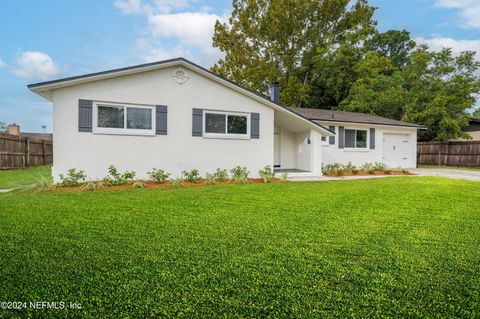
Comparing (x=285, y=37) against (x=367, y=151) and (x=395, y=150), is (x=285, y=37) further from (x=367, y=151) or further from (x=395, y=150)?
(x=367, y=151)

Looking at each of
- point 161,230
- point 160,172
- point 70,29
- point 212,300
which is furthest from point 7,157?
point 212,300

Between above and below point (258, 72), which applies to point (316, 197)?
below

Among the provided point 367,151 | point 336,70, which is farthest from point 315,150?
point 336,70

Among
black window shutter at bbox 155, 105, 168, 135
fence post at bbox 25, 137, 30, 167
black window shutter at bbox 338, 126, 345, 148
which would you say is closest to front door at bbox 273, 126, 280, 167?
black window shutter at bbox 338, 126, 345, 148

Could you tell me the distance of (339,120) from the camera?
51.6 ft

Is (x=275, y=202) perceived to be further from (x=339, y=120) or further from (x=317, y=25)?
(x=317, y=25)

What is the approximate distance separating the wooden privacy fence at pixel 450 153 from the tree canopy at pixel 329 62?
3.60 feet

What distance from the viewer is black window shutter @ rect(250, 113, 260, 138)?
11570mm

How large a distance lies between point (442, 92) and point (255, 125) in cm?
1732

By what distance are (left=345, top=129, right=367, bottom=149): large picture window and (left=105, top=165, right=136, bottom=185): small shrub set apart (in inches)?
459

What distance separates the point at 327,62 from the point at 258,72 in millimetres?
6224

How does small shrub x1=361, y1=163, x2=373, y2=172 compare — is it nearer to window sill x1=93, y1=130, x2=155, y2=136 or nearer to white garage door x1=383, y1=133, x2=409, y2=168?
white garage door x1=383, y1=133, x2=409, y2=168

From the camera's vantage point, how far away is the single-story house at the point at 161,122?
9391 mm

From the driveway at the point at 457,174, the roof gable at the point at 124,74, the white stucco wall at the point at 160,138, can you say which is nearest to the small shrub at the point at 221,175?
the white stucco wall at the point at 160,138
